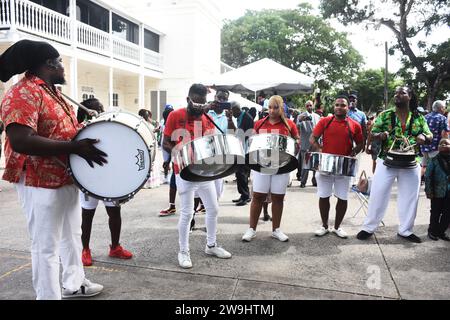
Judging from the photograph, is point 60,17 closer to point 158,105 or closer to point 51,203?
point 158,105

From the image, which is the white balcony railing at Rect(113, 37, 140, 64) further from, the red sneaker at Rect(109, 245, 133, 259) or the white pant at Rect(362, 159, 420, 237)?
the white pant at Rect(362, 159, 420, 237)

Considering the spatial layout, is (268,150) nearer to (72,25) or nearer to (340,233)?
(340,233)

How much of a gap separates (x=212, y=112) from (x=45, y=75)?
3.37m

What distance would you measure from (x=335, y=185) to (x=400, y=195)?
83 cm

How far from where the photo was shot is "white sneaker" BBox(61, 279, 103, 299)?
319cm

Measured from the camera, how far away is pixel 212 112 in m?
5.82

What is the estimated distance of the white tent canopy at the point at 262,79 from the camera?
28.7 feet

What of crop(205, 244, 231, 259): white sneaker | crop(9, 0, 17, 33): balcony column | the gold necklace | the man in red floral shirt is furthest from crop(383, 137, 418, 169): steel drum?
crop(9, 0, 17, 33): balcony column

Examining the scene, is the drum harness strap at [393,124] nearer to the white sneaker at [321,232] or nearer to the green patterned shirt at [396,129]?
the green patterned shirt at [396,129]

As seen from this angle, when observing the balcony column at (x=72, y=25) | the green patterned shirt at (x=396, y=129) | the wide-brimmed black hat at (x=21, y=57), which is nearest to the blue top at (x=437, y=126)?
the green patterned shirt at (x=396, y=129)

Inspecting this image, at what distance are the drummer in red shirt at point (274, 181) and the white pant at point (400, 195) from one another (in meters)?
1.14

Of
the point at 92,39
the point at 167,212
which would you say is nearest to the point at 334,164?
the point at 167,212

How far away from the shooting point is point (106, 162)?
2658 millimetres

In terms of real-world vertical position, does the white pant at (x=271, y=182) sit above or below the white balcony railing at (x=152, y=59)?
below
